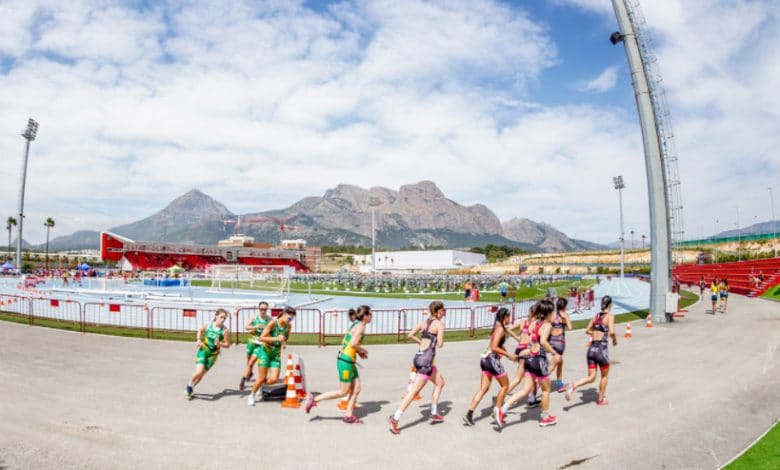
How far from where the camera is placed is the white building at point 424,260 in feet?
352

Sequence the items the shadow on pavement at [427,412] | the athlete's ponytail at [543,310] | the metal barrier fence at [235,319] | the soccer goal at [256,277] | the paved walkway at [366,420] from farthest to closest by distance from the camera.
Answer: the soccer goal at [256,277]
the metal barrier fence at [235,319]
the shadow on pavement at [427,412]
the athlete's ponytail at [543,310]
the paved walkway at [366,420]

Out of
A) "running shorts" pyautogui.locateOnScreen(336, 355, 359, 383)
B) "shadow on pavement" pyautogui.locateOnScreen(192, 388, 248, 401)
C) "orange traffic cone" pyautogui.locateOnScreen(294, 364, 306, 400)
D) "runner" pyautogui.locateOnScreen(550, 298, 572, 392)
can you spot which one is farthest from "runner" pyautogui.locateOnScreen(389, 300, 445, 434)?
"shadow on pavement" pyautogui.locateOnScreen(192, 388, 248, 401)

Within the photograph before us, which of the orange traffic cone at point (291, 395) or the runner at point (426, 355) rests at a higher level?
the runner at point (426, 355)

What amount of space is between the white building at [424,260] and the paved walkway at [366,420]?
92800 mm

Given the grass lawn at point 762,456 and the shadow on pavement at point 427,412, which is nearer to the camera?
the grass lawn at point 762,456

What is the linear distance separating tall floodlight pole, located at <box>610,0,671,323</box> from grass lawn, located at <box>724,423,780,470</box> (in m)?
15.6

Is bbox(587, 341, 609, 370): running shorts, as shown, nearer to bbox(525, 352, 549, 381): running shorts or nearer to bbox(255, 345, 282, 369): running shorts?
bbox(525, 352, 549, 381): running shorts

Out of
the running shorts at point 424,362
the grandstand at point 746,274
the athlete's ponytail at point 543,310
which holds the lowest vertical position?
the grandstand at point 746,274

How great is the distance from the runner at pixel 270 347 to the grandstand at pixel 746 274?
33765 mm

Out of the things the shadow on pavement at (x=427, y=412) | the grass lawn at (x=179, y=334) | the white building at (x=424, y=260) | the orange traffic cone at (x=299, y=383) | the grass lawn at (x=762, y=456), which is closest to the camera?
the grass lawn at (x=762, y=456)

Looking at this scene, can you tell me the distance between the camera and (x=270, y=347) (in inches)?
320

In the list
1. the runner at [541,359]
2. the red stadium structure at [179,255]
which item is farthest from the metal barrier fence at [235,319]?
the red stadium structure at [179,255]

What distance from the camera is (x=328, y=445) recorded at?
20.4 feet

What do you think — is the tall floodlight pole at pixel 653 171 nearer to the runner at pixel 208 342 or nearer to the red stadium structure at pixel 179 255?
the runner at pixel 208 342
